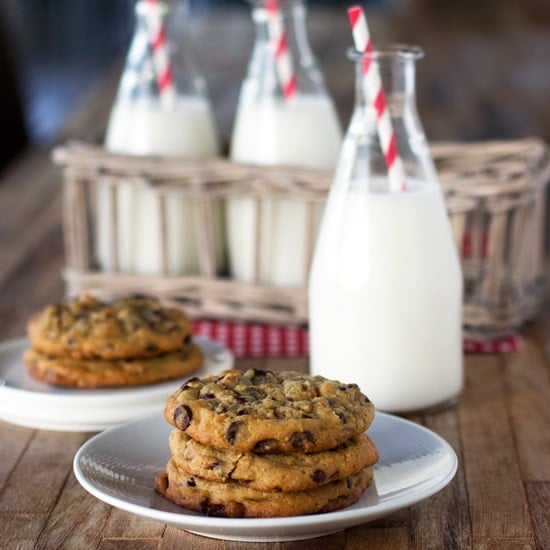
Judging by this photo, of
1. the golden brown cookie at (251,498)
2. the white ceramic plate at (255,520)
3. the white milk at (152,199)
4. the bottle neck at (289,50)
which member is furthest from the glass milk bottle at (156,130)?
the golden brown cookie at (251,498)

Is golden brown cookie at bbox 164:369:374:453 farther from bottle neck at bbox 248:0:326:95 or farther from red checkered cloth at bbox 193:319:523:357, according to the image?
bottle neck at bbox 248:0:326:95

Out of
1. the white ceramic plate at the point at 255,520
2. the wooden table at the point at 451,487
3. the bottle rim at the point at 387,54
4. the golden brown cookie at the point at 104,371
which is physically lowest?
the wooden table at the point at 451,487

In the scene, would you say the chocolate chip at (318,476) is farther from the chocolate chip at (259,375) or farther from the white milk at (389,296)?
the white milk at (389,296)

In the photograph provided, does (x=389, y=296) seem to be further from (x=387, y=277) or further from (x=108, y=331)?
(x=108, y=331)

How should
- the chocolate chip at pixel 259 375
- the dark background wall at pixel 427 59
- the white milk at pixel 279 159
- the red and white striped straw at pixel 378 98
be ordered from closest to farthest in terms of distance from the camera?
the chocolate chip at pixel 259 375
the red and white striped straw at pixel 378 98
the white milk at pixel 279 159
the dark background wall at pixel 427 59

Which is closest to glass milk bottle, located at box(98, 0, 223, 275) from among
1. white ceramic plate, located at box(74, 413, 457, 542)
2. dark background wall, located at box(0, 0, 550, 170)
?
white ceramic plate, located at box(74, 413, 457, 542)

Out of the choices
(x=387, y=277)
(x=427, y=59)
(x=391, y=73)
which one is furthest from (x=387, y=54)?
(x=427, y=59)
